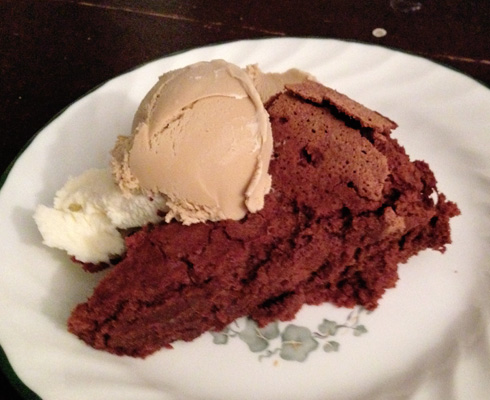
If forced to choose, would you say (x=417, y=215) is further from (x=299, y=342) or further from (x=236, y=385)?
(x=236, y=385)

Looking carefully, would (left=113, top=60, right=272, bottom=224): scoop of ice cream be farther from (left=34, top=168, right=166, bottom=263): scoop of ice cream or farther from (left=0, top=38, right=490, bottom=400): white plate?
(left=0, top=38, right=490, bottom=400): white plate

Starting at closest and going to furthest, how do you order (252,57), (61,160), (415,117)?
(61,160), (415,117), (252,57)

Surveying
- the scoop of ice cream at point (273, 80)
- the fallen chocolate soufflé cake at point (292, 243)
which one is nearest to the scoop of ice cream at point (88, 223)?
the fallen chocolate soufflé cake at point (292, 243)

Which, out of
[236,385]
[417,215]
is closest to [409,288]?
[417,215]

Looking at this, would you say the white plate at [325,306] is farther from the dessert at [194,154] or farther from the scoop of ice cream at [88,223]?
the dessert at [194,154]

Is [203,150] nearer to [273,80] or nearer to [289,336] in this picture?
[273,80]

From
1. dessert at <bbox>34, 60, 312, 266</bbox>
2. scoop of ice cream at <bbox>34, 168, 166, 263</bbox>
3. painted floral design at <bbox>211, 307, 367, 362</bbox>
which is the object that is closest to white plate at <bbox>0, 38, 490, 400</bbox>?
painted floral design at <bbox>211, 307, 367, 362</bbox>
